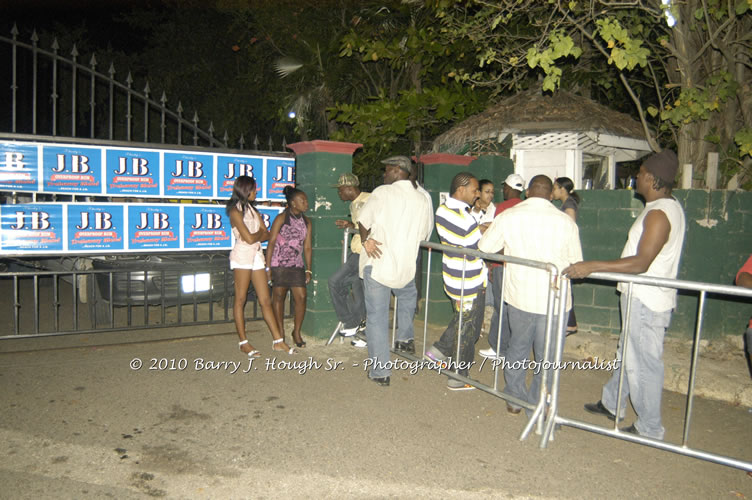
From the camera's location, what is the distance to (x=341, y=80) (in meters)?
12.9

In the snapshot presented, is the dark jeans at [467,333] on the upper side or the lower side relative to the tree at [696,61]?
lower

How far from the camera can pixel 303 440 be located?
411 centimetres

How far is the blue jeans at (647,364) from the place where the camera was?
414cm

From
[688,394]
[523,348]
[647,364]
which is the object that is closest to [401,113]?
[523,348]

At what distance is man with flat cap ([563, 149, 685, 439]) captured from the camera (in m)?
4.04

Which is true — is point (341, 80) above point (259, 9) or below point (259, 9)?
below

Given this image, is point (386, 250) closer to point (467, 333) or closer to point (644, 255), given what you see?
point (467, 333)

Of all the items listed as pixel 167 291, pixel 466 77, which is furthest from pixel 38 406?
pixel 466 77

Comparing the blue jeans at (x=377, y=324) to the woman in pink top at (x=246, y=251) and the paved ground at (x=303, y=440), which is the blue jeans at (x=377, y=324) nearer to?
the paved ground at (x=303, y=440)

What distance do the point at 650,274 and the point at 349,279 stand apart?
3.25m

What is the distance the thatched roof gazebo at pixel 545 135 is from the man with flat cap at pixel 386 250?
3263 millimetres

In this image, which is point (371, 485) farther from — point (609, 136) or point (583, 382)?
point (609, 136)

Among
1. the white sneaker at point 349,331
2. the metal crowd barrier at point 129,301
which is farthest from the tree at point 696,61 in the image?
the metal crowd barrier at point 129,301

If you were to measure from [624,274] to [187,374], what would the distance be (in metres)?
3.90
